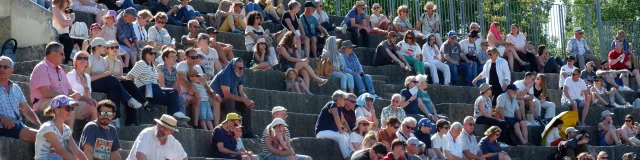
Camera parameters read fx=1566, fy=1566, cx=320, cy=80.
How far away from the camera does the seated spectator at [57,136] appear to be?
14758 millimetres

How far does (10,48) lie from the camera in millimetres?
19141

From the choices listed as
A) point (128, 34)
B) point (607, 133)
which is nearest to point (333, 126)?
point (128, 34)

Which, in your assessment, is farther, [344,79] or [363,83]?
[363,83]

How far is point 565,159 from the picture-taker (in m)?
23.2

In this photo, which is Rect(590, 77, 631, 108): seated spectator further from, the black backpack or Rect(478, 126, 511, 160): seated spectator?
the black backpack

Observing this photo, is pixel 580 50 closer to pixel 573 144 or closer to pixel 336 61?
pixel 573 144

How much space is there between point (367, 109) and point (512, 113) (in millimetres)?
3726

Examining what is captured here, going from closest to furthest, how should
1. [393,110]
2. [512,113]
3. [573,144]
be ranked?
[393,110]
[573,144]
[512,113]

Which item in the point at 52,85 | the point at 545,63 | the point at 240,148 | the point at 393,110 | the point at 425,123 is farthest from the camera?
the point at 545,63

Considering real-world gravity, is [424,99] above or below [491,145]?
above

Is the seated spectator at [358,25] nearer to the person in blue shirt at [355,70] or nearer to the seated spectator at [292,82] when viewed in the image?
the person in blue shirt at [355,70]

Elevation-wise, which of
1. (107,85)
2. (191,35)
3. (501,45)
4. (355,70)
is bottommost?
(355,70)

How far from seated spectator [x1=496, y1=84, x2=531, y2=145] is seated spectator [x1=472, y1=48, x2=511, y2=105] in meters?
0.85

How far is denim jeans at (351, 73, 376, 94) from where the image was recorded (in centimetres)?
2386
